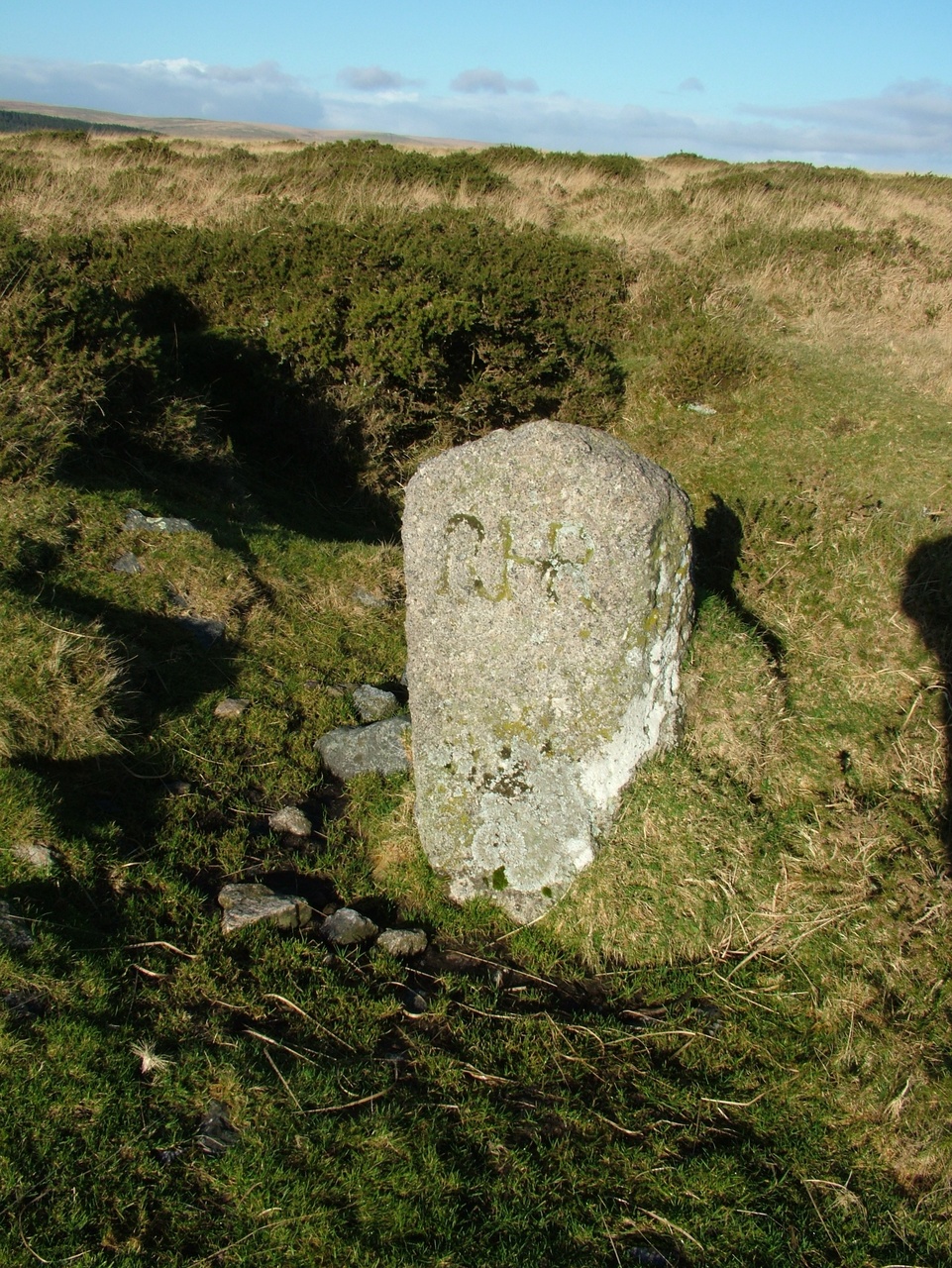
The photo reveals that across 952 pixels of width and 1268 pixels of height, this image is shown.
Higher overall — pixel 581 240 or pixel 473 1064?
pixel 581 240

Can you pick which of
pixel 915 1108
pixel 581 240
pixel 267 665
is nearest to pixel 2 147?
pixel 581 240

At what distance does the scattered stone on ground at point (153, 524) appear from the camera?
714 cm

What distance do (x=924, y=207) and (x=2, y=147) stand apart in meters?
22.4

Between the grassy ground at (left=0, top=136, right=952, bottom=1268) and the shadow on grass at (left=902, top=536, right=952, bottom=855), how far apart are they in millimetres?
27

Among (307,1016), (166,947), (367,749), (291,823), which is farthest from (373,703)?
(307,1016)

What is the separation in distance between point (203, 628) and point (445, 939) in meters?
3.16

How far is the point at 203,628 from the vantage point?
6.61 metres

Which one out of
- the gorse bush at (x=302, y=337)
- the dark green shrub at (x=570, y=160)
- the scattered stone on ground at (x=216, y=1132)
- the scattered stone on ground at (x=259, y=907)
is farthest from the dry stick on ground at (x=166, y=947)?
the dark green shrub at (x=570, y=160)

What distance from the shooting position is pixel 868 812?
5.00m

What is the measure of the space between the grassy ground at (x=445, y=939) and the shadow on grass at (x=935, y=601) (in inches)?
1.1

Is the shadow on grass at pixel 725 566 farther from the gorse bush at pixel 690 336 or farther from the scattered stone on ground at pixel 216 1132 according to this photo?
the scattered stone on ground at pixel 216 1132

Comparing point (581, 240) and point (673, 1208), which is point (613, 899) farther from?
point (581, 240)

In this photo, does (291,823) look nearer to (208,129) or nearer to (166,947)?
(166,947)

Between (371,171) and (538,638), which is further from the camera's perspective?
(371,171)
